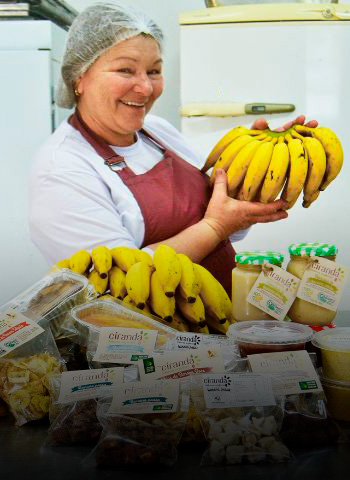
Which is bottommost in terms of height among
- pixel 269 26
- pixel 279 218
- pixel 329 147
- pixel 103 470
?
pixel 103 470

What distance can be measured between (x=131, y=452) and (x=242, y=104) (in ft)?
4.18

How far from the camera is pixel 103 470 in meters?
0.82

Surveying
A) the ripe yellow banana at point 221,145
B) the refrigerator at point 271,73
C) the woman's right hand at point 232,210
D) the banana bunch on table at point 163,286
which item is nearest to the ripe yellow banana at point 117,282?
the banana bunch on table at point 163,286

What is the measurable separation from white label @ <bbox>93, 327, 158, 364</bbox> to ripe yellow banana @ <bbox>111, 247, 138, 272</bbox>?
0.25m

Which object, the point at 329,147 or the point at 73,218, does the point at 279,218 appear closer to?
the point at 329,147

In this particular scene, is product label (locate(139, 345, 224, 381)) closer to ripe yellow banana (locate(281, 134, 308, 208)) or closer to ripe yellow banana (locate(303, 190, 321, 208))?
ripe yellow banana (locate(281, 134, 308, 208))

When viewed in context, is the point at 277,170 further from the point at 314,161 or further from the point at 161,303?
the point at 161,303

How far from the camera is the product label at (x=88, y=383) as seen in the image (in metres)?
0.90

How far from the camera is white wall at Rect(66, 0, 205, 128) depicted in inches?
68.5

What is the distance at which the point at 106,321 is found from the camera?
107 cm

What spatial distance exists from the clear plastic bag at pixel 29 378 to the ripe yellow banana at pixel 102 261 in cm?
24

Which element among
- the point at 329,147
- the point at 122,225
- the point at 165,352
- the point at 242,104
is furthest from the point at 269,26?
the point at 165,352

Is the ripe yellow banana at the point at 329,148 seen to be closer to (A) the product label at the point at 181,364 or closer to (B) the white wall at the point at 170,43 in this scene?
(B) the white wall at the point at 170,43

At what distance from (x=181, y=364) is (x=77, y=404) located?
16 centimetres
